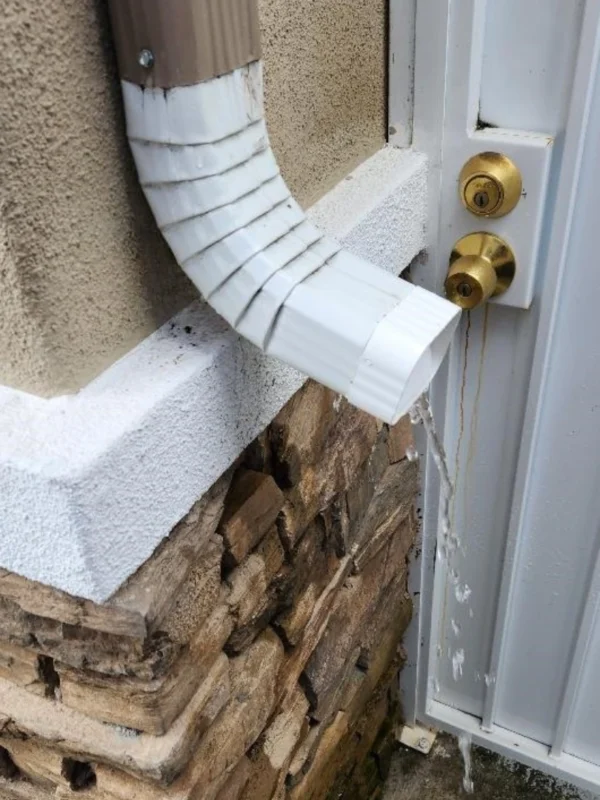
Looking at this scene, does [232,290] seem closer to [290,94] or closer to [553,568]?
[290,94]

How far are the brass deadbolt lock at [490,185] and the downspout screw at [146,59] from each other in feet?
1.78

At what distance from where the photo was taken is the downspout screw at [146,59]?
0.54 metres

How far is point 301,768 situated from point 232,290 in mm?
834

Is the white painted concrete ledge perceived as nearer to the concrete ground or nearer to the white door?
the white door

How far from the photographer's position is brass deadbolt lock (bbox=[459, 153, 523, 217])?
962 mm

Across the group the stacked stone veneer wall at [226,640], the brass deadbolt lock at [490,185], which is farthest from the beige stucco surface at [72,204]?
the brass deadbolt lock at [490,185]

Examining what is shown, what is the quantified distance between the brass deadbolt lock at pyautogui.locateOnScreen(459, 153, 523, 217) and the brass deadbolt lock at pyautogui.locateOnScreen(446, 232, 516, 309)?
1.6 inches

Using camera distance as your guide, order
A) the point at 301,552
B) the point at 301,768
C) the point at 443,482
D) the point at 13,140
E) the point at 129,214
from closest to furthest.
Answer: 1. the point at 13,140
2. the point at 129,214
3. the point at 301,552
4. the point at 301,768
5. the point at 443,482

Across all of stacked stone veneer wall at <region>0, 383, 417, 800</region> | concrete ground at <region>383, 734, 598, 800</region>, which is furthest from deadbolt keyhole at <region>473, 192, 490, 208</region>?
concrete ground at <region>383, 734, 598, 800</region>

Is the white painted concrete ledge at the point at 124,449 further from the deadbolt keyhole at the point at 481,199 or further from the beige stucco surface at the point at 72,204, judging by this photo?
the deadbolt keyhole at the point at 481,199

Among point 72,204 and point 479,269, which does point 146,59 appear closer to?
point 72,204

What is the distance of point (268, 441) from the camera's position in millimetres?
857

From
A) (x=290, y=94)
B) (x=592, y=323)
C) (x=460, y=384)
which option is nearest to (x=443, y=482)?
(x=460, y=384)

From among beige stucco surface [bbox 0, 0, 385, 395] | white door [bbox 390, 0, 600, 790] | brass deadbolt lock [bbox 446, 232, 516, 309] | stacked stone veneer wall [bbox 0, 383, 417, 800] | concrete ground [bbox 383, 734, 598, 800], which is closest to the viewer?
beige stucco surface [bbox 0, 0, 385, 395]
